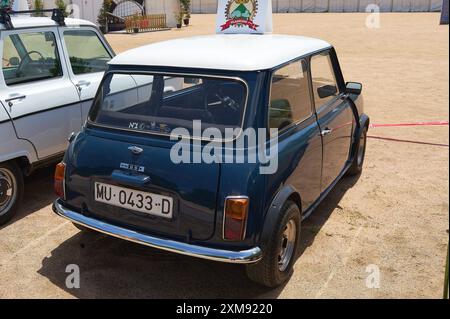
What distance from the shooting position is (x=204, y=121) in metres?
3.17

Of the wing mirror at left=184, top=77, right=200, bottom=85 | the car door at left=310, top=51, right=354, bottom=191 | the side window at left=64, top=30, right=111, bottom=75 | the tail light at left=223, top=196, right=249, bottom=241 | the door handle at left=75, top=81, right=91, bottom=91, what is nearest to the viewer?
the tail light at left=223, top=196, right=249, bottom=241

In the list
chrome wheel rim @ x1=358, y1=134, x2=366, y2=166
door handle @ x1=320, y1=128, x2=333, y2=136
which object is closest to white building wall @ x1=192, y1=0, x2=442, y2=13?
chrome wheel rim @ x1=358, y1=134, x2=366, y2=166

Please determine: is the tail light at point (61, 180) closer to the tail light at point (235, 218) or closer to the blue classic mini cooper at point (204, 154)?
the blue classic mini cooper at point (204, 154)

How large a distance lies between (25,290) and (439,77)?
430 inches

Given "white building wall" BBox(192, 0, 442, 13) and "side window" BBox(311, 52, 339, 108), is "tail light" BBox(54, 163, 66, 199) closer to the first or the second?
"side window" BBox(311, 52, 339, 108)

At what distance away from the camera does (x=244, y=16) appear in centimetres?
545

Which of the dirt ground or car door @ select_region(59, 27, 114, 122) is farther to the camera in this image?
car door @ select_region(59, 27, 114, 122)

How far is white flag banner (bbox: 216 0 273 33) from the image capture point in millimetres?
5340

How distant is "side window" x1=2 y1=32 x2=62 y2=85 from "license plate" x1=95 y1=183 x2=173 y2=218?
1.97 m

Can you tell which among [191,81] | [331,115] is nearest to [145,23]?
[331,115]

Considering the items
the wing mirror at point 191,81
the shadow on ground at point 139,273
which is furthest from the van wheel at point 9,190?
the wing mirror at point 191,81

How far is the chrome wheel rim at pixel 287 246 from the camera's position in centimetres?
330

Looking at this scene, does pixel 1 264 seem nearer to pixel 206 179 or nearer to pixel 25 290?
pixel 25 290

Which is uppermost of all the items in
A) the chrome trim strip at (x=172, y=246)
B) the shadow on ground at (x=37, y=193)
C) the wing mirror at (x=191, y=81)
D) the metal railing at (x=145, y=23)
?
the metal railing at (x=145, y=23)
